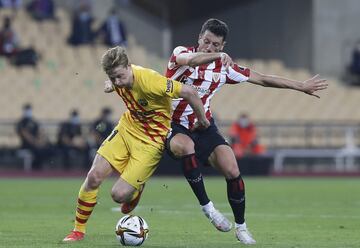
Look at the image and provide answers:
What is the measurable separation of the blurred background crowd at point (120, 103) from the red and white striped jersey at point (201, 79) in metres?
14.2

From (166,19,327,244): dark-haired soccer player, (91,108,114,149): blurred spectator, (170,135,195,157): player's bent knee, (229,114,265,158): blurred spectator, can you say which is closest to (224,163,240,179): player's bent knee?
(166,19,327,244): dark-haired soccer player

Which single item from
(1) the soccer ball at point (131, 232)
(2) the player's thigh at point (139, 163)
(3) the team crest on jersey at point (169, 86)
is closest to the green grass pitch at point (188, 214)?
(1) the soccer ball at point (131, 232)

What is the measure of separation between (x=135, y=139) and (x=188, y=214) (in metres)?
4.22

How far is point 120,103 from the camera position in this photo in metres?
29.5

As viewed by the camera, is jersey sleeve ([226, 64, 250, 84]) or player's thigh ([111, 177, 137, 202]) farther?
jersey sleeve ([226, 64, 250, 84])

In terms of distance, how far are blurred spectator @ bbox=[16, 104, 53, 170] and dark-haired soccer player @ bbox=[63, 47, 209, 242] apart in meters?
15.4

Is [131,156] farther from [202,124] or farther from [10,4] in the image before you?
[10,4]

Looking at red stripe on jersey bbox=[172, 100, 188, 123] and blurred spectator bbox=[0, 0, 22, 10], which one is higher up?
red stripe on jersey bbox=[172, 100, 188, 123]

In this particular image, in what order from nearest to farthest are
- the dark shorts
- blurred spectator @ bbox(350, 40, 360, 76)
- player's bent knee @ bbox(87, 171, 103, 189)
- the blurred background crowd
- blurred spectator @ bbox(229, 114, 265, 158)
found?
player's bent knee @ bbox(87, 171, 103, 189)
the dark shorts
blurred spectator @ bbox(229, 114, 265, 158)
the blurred background crowd
blurred spectator @ bbox(350, 40, 360, 76)

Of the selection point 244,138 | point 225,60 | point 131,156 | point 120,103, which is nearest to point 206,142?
point 131,156

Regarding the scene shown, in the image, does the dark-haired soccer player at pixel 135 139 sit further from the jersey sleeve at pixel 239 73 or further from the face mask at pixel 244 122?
the face mask at pixel 244 122

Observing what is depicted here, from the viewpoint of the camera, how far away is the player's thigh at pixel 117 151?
1165 cm

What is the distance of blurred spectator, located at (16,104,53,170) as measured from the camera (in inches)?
1062

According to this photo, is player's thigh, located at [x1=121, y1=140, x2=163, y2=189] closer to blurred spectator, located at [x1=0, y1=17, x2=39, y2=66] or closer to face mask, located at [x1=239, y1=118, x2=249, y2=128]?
face mask, located at [x1=239, y1=118, x2=249, y2=128]
